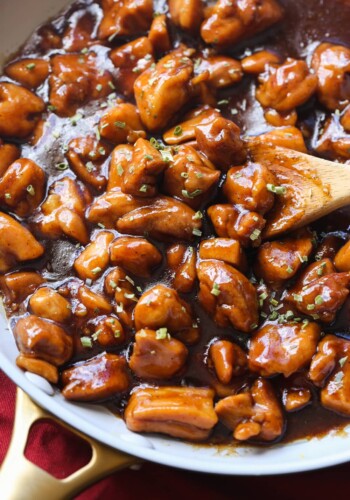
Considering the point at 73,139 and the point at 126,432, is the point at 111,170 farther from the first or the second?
the point at 126,432

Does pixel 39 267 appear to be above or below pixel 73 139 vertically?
below

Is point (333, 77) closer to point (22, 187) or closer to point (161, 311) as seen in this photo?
point (161, 311)

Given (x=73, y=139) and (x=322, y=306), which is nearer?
(x=322, y=306)

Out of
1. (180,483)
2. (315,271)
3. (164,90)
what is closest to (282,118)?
(164,90)

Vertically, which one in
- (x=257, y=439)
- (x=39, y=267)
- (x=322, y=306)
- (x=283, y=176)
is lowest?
(x=257, y=439)

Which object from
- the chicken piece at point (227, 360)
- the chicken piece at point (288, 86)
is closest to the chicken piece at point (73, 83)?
the chicken piece at point (288, 86)

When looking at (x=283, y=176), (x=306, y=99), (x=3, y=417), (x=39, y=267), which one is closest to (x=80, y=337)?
(x=39, y=267)
